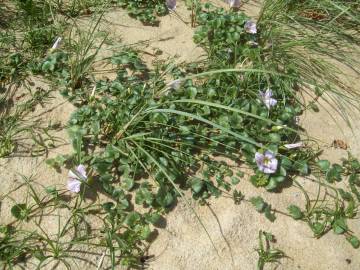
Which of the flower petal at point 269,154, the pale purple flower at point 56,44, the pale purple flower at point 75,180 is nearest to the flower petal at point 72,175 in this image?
the pale purple flower at point 75,180

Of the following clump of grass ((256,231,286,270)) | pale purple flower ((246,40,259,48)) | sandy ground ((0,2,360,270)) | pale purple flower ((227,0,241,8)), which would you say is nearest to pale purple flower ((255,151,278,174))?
sandy ground ((0,2,360,270))

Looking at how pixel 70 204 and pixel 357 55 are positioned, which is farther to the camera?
pixel 357 55

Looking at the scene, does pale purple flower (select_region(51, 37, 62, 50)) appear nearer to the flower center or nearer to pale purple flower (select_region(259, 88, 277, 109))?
pale purple flower (select_region(259, 88, 277, 109))

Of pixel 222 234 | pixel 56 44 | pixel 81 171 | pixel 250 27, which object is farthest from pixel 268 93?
pixel 56 44

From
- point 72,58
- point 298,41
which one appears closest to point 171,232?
point 72,58

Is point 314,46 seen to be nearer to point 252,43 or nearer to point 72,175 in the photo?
point 252,43

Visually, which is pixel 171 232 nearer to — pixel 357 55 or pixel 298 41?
pixel 298 41
